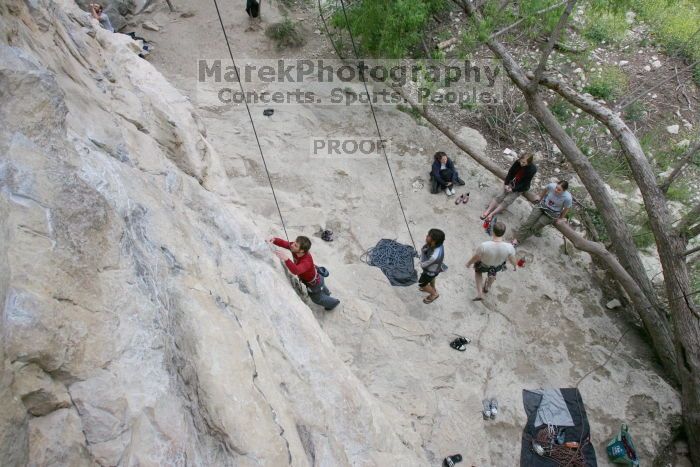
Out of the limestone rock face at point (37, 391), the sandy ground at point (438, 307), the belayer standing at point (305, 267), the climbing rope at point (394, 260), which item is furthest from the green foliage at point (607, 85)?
the limestone rock face at point (37, 391)

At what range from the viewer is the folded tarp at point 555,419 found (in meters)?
4.29

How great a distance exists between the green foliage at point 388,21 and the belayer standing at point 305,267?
439 cm

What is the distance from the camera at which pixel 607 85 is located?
8.91 m

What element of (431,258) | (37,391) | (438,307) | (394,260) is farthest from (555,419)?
(37,391)

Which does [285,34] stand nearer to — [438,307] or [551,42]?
[551,42]

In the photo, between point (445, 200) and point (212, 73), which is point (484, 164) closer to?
point (445, 200)

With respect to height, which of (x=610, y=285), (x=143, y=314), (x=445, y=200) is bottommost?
(x=610, y=285)

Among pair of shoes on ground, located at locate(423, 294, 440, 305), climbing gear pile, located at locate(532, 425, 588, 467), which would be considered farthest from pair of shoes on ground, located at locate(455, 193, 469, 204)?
climbing gear pile, located at locate(532, 425, 588, 467)

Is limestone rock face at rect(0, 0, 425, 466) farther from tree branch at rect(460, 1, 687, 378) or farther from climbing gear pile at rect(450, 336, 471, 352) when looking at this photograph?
tree branch at rect(460, 1, 687, 378)

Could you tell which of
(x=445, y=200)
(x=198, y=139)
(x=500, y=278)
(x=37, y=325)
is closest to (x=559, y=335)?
(x=500, y=278)

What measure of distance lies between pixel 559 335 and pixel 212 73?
6858mm

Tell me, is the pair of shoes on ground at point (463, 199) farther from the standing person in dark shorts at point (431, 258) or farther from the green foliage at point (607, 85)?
the green foliage at point (607, 85)

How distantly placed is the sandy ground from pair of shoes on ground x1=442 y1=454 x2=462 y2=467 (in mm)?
60

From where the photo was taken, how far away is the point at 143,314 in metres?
2.15
